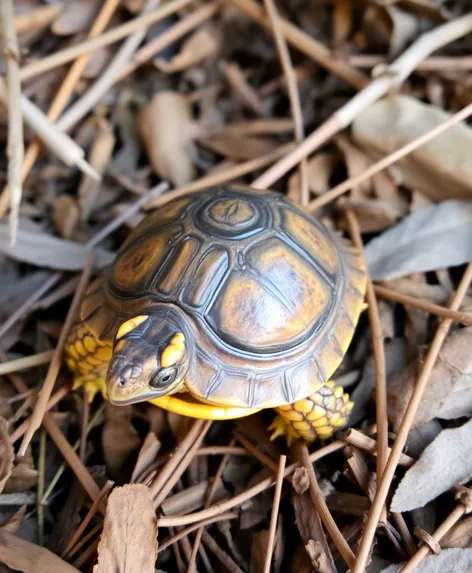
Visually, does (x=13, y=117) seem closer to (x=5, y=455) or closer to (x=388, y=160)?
(x=5, y=455)

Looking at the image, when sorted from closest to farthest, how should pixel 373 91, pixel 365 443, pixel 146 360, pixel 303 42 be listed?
1. pixel 146 360
2. pixel 365 443
3. pixel 373 91
4. pixel 303 42

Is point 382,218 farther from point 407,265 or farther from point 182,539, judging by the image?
point 182,539

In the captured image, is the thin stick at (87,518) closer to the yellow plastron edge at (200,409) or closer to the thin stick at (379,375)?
the yellow plastron edge at (200,409)

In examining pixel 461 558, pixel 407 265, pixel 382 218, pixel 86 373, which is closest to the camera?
pixel 461 558

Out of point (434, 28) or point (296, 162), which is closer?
point (296, 162)

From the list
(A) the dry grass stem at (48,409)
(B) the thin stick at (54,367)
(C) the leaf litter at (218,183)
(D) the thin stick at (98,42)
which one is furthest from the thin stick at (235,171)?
(A) the dry grass stem at (48,409)

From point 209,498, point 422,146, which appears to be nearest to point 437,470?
point 209,498

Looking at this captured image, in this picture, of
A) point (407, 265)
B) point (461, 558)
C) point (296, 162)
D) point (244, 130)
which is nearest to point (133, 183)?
point (244, 130)
